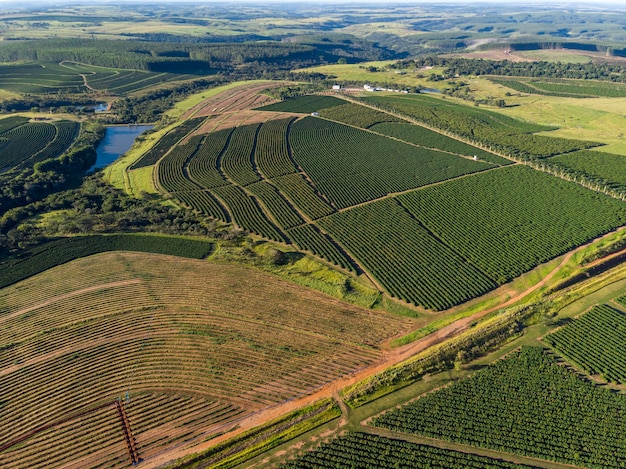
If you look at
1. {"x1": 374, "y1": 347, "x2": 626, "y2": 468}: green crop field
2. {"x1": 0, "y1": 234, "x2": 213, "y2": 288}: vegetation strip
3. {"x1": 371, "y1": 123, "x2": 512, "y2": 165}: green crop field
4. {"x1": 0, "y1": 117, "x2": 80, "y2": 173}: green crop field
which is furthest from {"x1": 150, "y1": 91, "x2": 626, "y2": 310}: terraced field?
{"x1": 0, "y1": 117, "x2": 80, "y2": 173}: green crop field

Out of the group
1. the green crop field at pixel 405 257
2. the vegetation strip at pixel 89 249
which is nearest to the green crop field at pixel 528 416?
the green crop field at pixel 405 257

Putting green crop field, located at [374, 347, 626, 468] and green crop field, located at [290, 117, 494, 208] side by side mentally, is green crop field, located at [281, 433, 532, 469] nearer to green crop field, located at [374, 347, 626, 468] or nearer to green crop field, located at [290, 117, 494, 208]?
green crop field, located at [374, 347, 626, 468]

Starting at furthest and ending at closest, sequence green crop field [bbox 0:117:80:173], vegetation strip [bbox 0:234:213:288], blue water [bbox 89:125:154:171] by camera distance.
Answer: blue water [bbox 89:125:154:171] → green crop field [bbox 0:117:80:173] → vegetation strip [bbox 0:234:213:288]

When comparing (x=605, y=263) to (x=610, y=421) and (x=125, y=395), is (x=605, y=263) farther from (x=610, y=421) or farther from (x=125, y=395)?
(x=125, y=395)

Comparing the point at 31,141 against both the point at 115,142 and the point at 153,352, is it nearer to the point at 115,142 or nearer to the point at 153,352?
the point at 115,142

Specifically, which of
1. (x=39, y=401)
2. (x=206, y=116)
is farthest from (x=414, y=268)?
(x=206, y=116)

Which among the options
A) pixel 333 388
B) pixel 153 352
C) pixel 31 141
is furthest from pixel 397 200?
pixel 31 141
